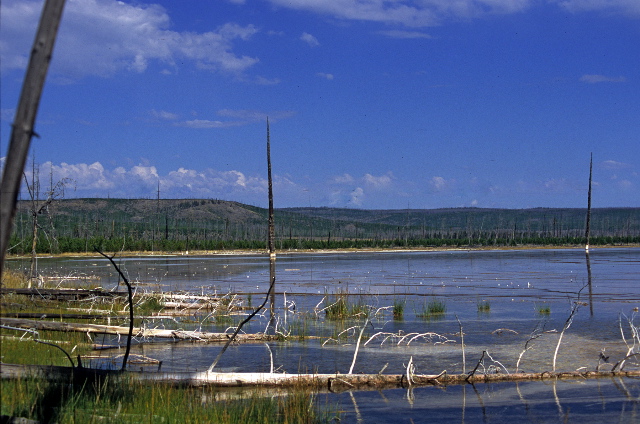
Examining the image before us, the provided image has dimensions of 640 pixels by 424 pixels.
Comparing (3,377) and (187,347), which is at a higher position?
(3,377)

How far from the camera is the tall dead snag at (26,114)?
13.3ft

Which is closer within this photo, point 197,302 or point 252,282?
point 197,302

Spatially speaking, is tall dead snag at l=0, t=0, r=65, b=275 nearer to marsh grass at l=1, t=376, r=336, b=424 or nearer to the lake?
marsh grass at l=1, t=376, r=336, b=424

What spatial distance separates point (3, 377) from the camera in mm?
7785

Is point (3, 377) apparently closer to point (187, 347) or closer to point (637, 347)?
point (187, 347)

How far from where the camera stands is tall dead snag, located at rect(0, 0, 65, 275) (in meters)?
4.06

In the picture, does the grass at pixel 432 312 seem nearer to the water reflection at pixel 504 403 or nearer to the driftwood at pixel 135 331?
the driftwood at pixel 135 331

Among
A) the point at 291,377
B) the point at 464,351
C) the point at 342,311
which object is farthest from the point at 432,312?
the point at 291,377

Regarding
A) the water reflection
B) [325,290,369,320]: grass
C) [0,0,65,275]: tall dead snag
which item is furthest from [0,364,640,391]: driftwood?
[325,290,369,320]: grass

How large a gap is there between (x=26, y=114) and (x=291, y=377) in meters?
7.92

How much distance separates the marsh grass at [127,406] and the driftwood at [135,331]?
4.75 m

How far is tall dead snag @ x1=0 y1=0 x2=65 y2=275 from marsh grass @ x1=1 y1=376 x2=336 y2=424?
3.21 m

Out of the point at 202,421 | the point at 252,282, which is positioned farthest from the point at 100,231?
the point at 202,421

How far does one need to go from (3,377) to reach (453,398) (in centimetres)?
715
